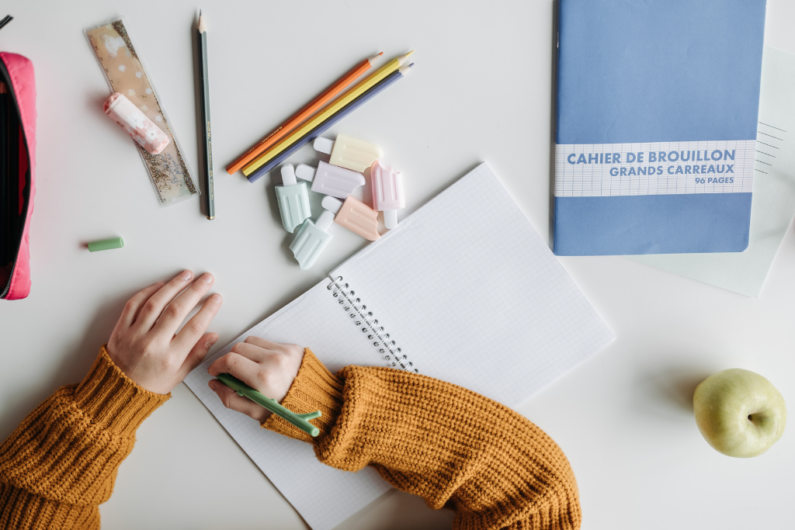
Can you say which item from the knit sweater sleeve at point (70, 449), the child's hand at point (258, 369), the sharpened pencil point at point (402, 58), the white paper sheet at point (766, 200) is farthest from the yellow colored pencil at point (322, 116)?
the white paper sheet at point (766, 200)

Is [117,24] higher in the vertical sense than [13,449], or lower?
higher

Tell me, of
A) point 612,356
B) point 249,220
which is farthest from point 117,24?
point 612,356

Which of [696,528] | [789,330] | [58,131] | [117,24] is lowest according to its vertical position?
[696,528]

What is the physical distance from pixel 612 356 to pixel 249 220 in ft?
1.91

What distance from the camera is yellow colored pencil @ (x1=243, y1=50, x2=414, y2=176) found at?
24.5 inches

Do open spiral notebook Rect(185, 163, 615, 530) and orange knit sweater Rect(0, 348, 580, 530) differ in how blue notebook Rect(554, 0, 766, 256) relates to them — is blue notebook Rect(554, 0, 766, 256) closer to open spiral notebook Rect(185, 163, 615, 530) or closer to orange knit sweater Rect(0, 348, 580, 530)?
open spiral notebook Rect(185, 163, 615, 530)

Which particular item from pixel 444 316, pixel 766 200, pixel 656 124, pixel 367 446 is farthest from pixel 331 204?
pixel 766 200

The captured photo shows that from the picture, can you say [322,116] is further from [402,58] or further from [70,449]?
[70,449]

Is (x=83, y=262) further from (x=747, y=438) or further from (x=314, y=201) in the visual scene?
(x=747, y=438)

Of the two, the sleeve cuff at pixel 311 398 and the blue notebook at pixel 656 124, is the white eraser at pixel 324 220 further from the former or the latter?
the blue notebook at pixel 656 124

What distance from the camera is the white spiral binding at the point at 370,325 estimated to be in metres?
0.66

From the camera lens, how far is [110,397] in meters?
0.63

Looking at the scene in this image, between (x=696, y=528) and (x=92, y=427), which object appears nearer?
(x=92, y=427)

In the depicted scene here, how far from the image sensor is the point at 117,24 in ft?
2.00
